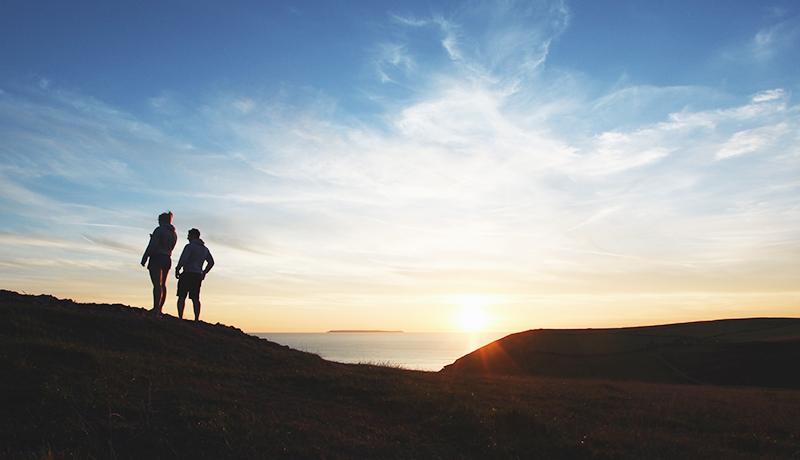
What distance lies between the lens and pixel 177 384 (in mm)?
7602

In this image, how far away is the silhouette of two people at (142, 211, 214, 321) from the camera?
463 inches

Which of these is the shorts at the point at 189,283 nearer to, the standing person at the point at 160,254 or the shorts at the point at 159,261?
the standing person at the point at 160,254

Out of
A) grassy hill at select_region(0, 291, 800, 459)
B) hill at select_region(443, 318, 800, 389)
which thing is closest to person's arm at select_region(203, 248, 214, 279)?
grassy hill at select_region(0, 291, 800, 459)

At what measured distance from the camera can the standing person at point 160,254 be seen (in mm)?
11688

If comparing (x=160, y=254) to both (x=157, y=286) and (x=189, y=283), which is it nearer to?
(x=157, y=286)

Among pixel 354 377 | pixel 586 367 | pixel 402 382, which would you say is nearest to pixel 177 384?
pixel 354 377

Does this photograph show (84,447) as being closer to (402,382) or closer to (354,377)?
(354,377)

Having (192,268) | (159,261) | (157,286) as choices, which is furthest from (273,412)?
(192,268)

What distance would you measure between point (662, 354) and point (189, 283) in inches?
1589

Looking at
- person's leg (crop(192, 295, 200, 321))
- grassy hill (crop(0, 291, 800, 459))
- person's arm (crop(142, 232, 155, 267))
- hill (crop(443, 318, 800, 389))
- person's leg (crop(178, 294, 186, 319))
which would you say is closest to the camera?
grassy hill (crop(0, 291, 800, 459))

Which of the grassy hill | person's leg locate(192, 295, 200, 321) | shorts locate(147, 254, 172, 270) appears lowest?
the grassy hill

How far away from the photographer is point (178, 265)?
1260cm

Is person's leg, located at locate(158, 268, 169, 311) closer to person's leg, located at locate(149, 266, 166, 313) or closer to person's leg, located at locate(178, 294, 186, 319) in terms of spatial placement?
person's leg, located at locate(149, 266, 166, 313)

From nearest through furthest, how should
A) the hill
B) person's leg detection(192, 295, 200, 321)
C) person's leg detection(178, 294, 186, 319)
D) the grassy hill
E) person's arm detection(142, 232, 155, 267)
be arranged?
1. the grassy hill
2. person's arm detection(142, 232, 155, 267)
3. person's leg detection(178, 294, 186, 319)
4. person's leg detection(192, 295, 200, 321)
5. the hill
